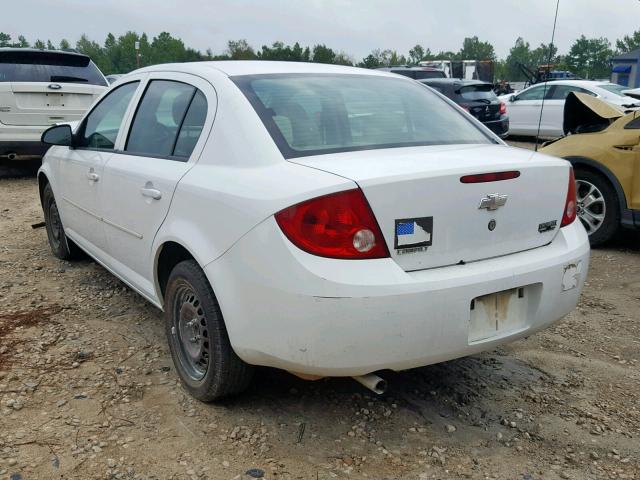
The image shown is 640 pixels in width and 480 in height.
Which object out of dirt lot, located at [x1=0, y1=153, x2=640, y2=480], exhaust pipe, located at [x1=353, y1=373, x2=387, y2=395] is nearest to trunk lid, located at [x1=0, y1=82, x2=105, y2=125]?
dirt lot, located at [x1=0, y1=153, x2=640, y2=480]

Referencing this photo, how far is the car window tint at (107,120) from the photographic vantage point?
383 cm

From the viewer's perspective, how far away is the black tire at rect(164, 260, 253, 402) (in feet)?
8.73

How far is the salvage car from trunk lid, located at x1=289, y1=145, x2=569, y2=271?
10.3 m

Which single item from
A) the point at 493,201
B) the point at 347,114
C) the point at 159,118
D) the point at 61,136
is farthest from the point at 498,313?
the point at 61,136

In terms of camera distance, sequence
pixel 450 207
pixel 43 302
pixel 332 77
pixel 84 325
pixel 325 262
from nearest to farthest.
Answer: pixel 325 262 < pixel 450 207 < pixel 332 77 < pixel 84 325 < pixel 43 302

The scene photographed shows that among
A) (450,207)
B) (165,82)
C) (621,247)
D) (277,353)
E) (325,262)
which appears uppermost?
(165,82)

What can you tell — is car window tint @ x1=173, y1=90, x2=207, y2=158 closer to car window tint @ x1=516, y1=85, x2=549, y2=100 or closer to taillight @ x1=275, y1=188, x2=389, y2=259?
taillight @ x1=275, y1=188, x2=389, y2=259

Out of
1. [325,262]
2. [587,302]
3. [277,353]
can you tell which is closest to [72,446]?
[277,353]

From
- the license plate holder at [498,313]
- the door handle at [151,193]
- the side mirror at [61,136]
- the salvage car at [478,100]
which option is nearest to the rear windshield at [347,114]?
the door handle at [151,193]

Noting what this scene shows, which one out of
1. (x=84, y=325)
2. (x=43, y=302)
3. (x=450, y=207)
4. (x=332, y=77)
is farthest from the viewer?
(x=43, y=302)

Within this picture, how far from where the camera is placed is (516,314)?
8.54 feet

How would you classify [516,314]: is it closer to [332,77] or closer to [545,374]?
[545,374]

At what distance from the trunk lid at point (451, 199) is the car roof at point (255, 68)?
0.84m

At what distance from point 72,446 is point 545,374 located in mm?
2363
